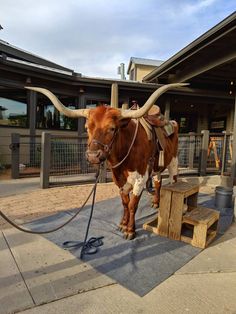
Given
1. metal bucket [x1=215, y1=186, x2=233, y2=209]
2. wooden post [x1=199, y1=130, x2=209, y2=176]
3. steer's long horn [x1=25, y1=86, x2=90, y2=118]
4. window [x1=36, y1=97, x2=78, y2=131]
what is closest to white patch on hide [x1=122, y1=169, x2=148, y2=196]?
steer's long horn [x1=25, y1=86, x2=90, y2=118]

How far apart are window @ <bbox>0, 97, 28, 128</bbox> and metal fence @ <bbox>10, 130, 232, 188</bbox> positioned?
69cm

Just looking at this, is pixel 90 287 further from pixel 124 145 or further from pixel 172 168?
pixel 172 168

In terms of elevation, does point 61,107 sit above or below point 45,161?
above

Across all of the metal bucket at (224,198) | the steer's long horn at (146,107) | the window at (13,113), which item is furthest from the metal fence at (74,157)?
the steer's long horn at (146,107)

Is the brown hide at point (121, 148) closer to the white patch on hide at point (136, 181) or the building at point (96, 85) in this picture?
the white patch on hide at point (136, 181)

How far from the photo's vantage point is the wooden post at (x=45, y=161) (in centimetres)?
567

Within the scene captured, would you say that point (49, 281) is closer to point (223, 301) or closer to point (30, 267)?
point (30, 267)

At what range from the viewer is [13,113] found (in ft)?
28.6

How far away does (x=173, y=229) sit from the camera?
3.21 metres

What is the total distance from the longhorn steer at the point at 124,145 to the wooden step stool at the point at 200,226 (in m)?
0.64

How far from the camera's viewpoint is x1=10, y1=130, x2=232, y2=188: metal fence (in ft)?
19.4

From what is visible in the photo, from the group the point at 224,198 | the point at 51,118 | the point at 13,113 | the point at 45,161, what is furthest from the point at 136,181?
the point at 51,118

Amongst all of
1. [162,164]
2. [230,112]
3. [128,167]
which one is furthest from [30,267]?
[230,112]

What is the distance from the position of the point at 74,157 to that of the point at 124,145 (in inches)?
157
